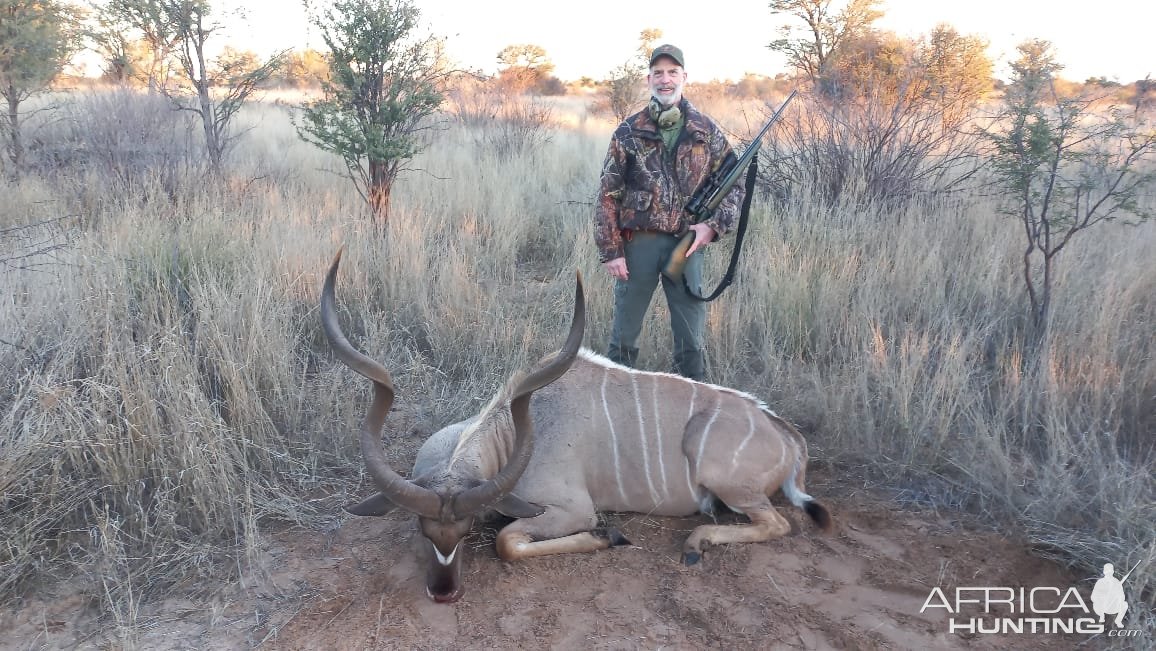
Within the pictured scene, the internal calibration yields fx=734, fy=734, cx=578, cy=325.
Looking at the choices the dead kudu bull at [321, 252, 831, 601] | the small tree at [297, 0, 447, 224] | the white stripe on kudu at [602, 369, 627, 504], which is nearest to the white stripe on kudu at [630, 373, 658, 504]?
the dead kudu bull at [321, 252, 831, 601]

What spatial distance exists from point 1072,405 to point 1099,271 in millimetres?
1892

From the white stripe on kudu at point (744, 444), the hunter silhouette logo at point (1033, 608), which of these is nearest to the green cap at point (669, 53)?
the white stripe on kudu at point (744, 444)

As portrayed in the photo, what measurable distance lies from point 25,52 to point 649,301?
29.7ft

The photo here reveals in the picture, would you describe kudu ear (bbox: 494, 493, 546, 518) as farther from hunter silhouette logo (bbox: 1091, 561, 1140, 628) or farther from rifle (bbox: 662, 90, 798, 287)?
hunter silhouette logo (bbox: 1091, 561, 1140, 628)

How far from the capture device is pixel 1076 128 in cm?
442

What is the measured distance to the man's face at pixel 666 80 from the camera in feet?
12.3

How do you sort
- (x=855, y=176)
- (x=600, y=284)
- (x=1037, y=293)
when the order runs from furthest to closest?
(x=855, y=176) → (x=600, y=284) → (x=1037, y=293)

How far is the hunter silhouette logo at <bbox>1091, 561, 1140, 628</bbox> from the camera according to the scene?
101 inches

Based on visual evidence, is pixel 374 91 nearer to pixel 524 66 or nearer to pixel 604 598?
pixel 604 598

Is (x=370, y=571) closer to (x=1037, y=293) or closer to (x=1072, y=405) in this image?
(x=1072, y=405)

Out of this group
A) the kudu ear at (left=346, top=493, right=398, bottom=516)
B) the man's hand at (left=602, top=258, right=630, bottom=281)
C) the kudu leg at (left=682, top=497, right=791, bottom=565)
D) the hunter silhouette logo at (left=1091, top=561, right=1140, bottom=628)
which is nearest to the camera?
the hunter silhouette logo at (left=1091, top=561, right=1140, bottom=628)

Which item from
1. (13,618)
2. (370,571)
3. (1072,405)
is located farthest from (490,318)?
(1072,405)

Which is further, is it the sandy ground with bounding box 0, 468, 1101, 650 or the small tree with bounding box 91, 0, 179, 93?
the small tree with bounding box 91, 0, 179, 93

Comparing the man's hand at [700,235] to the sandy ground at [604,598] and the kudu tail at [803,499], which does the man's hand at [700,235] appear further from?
the sandy ground at [604,598]
